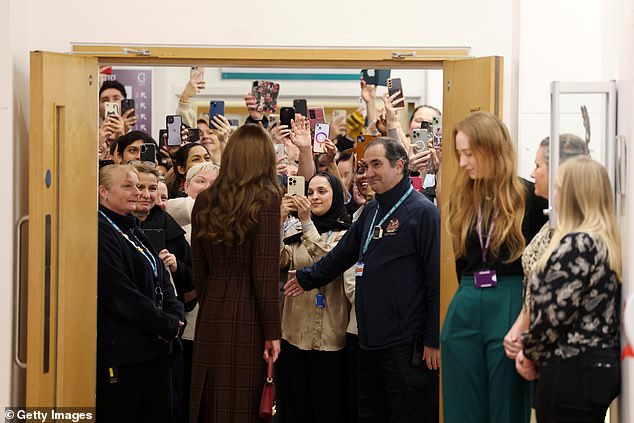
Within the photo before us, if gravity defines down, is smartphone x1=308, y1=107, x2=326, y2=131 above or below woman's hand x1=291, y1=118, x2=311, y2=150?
above

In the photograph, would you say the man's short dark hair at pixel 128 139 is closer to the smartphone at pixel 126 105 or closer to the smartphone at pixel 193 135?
the smartphone at pixel 126 105

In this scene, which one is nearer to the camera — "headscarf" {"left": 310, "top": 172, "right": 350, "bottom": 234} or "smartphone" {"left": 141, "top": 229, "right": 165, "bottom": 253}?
"smartphone" {"left": 141, "top": 229, "right": 165, "bottom": 253}

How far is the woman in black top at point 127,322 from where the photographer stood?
511cm

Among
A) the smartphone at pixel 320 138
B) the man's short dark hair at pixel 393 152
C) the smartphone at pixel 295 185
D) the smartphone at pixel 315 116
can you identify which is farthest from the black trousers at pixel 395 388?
the smartphone at pixel 315 116

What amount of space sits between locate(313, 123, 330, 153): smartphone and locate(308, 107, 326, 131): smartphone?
0.14 metres

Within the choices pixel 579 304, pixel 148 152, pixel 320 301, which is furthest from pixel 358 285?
pixel 148 152

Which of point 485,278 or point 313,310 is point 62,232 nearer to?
point 313,310

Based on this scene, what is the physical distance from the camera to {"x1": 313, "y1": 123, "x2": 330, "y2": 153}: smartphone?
740cm

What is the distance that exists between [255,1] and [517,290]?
207 centimetres

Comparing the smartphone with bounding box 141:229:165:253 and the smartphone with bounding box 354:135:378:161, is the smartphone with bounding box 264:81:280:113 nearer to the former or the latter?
the smartphone with bounding box 354:135:378:161

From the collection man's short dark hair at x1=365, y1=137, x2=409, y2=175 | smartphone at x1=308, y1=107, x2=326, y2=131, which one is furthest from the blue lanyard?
smartphone at x1=308, y1=107, x2=326, y2=131

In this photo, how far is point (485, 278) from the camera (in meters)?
4.27

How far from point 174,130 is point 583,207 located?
15.2ft

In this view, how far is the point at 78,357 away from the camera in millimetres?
5070
